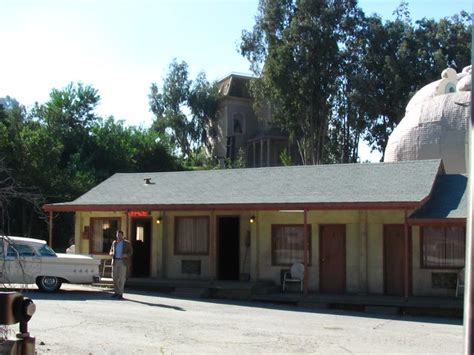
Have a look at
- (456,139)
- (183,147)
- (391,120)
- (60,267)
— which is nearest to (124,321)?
(60,267)

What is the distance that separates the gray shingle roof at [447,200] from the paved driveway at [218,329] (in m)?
2.82

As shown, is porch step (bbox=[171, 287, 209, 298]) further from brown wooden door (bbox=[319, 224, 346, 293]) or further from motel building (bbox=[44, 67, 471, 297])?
brown wooden door (bbox=[319, 224, 346, 293])

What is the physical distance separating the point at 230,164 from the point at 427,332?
40086mm

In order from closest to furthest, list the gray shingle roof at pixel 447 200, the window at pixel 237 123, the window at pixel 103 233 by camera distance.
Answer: the gray shingle roof at pixel 447 200, the window at pixel 103 233, the window at pixel 237 123

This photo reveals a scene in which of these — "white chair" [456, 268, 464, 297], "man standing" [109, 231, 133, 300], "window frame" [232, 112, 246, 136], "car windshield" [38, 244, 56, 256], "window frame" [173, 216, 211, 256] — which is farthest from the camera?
"window frame" [232, 112, 246, 136]

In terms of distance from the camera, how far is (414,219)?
16.6 metres

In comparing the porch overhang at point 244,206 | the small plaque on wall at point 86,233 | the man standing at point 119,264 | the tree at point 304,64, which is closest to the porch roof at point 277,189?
Result: the porch overhang at point 244,206

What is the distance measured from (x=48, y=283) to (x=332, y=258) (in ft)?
25.2

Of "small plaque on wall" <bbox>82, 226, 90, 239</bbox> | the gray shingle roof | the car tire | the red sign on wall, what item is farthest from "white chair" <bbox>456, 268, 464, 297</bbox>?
"small plaque on wall" <bbox>82, 226, 90, 239</bbox>

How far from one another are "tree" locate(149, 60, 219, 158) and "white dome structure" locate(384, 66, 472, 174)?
3184cm

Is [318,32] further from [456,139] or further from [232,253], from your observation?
[232,253]

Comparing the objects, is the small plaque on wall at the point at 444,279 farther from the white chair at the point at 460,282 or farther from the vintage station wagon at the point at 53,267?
the vintage station wagon at the point at 53,267

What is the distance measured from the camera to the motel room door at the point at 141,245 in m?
21.9

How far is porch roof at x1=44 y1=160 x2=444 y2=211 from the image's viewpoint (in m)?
17.6
